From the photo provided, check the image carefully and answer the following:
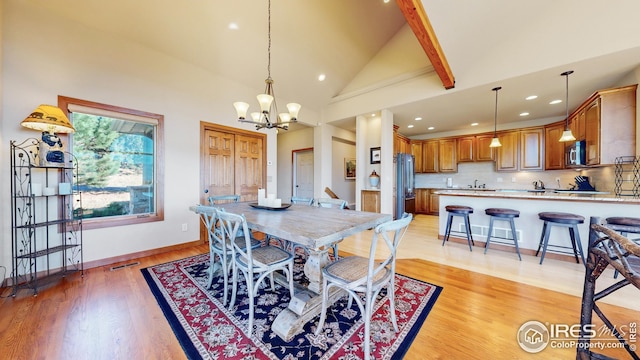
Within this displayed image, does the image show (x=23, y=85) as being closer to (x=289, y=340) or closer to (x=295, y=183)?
(x=289, y=340)

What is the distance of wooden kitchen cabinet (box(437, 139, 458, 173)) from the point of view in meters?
6.44

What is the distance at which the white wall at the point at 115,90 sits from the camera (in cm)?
242

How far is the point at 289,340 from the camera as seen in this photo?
5.20ft

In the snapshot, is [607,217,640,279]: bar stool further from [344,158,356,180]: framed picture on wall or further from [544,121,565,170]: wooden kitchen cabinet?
[344,158,356,180]: framed picture on wall

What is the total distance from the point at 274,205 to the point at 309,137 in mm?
4432

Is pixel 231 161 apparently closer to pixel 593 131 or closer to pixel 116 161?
pixel 116 161

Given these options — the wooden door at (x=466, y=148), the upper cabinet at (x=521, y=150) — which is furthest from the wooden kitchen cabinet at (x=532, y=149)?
the wooden door at (x=466, y=148)

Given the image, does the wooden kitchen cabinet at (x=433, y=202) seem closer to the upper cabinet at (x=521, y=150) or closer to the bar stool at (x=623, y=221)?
the upper cabinet at (x=521, y=150)

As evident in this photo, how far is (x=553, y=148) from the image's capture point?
5.01 m

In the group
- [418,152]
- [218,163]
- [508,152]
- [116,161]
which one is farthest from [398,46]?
[116,161]

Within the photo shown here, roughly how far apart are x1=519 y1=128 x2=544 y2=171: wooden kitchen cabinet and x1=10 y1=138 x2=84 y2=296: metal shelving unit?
8289 mm

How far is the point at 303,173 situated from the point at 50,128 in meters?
5.25

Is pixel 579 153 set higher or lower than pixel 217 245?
higher

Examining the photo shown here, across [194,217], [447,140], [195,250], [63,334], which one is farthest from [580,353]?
[447,140]
